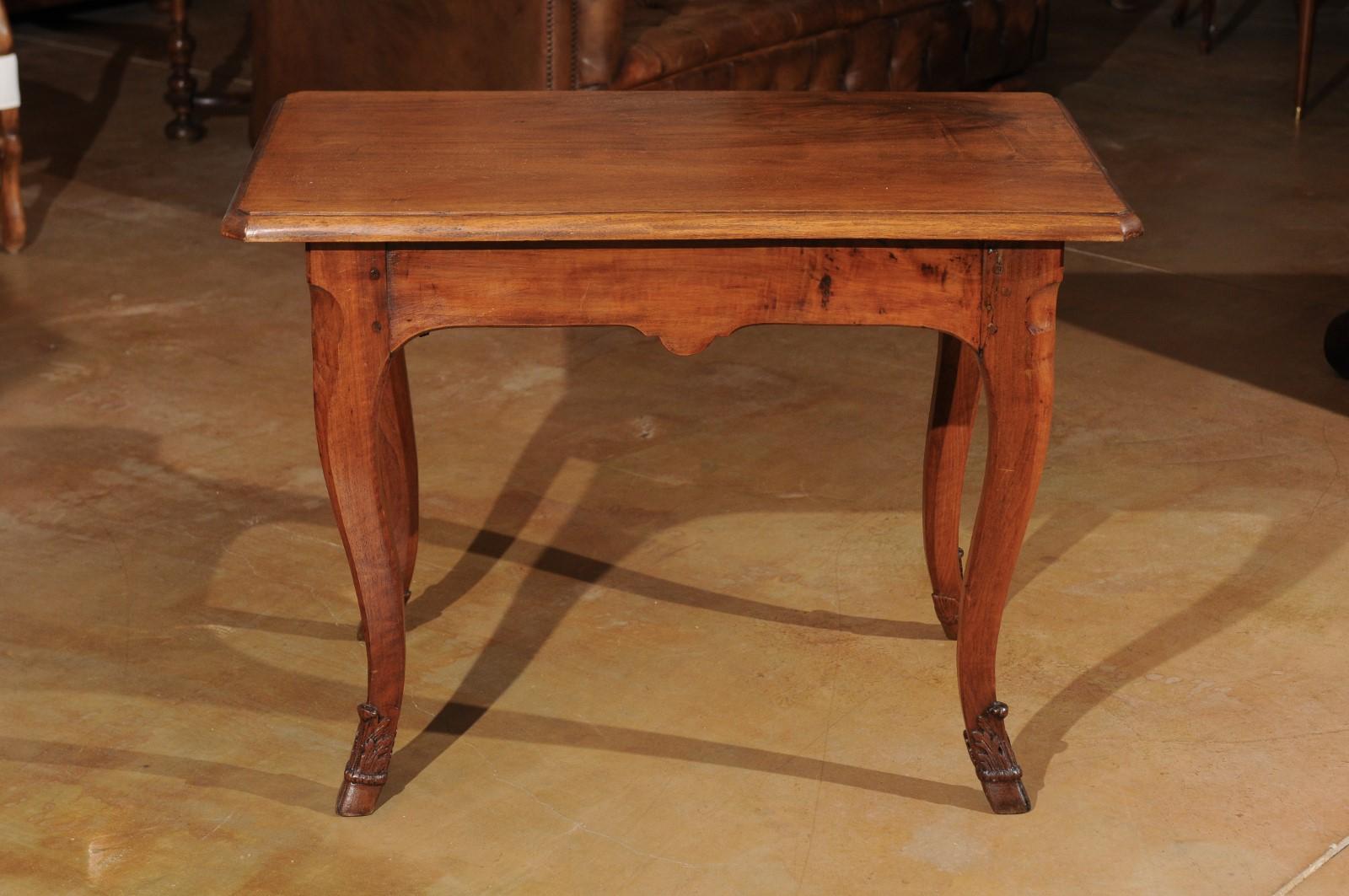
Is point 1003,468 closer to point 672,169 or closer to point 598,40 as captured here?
point 672,169

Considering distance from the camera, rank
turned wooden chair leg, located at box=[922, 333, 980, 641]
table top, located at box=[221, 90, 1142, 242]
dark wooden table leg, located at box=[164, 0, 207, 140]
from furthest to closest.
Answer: dark wooden table leg, located at box=[164, 0, 207, 140], turned wooden chair leg, located at box=[922, 333, 980, 641], table top, located at box=[221, 90, 1142, 242]

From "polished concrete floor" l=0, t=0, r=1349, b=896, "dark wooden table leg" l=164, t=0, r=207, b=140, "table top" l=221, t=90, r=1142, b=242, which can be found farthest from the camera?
"dark wooden table leg" l=164, t=0, r=207, b=140

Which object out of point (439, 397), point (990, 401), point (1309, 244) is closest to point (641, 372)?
point (439, 397)

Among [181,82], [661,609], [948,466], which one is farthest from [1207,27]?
[661,609]

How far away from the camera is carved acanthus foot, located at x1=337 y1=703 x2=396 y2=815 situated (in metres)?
1.87

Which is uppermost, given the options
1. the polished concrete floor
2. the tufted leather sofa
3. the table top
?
the table top

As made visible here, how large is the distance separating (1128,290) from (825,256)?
2161mm

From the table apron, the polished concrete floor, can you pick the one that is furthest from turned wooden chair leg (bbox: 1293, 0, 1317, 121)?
the table apron

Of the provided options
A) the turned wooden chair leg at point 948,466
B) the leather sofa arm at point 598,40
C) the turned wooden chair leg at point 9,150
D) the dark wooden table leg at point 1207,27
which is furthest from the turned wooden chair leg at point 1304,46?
the turned wooden chair leg at point 9,150

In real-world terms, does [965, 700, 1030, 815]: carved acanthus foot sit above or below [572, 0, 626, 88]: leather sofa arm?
below

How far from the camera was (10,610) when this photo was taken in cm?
230

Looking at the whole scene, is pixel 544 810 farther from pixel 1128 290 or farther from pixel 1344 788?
pixel 1128 290

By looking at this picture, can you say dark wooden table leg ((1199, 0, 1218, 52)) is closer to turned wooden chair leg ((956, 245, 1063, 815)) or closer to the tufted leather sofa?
the tufted leather sofa

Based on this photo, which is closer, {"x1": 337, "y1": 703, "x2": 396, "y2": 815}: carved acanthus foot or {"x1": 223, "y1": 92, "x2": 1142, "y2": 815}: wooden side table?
{"x1": 223, "y1": 92, "x2": 1142, "y2": 815}: wooden side table
